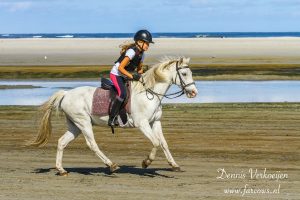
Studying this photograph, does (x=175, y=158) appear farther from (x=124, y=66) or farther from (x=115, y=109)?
(x=124, y=66)

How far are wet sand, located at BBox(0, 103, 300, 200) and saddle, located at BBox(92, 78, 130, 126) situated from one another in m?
1.09

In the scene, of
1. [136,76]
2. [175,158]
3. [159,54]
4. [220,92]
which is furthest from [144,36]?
[159,54]

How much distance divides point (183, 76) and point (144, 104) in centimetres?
84

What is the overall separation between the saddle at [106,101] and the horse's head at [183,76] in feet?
2.83

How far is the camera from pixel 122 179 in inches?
552

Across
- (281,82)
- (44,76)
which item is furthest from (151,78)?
(44,76)

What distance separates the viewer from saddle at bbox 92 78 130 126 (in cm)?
1433

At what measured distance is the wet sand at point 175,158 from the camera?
1272 centimetres

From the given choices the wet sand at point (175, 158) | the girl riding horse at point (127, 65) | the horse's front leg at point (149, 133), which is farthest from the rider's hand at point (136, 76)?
the wet sand at point (175, 158)

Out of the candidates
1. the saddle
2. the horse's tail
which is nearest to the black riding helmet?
the saddle

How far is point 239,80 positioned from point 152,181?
103 ft

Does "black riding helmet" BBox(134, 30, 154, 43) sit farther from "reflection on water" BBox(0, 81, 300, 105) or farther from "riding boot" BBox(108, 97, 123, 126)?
"reflection on water" BBox(0, 81, 300, 105)

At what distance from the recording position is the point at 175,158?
16516 millimetres

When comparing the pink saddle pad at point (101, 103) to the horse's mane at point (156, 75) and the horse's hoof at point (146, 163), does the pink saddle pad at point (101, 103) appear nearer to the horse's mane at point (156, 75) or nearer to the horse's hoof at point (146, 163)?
the horse's mane at point (156, 75)
